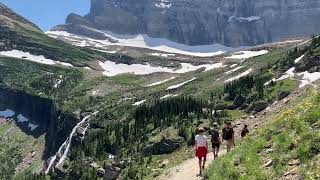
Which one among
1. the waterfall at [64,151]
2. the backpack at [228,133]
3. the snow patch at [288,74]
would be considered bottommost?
the waterfall at [64,151]

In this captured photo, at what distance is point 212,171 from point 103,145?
97.7 meters

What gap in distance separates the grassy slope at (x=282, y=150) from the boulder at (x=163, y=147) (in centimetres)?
6182

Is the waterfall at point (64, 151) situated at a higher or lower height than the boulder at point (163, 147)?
lower

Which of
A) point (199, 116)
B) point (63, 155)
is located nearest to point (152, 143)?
point (199, 116)

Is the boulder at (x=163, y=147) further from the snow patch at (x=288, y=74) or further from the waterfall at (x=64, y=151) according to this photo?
the waterfall at (x=64, y=151)

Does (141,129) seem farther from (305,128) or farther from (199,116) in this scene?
(305,128)

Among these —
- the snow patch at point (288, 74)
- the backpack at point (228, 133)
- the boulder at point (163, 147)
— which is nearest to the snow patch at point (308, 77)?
the snow patch at point (288, 74)

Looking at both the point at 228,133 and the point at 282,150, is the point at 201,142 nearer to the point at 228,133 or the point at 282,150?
the point at 228,133

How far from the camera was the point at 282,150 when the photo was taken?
2455cm

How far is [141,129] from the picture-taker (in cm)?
12325

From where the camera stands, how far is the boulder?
301 ft

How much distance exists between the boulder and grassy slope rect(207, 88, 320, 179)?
6182cm

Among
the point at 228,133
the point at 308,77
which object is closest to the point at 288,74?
the point at 308,77

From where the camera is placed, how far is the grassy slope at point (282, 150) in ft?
73.4
